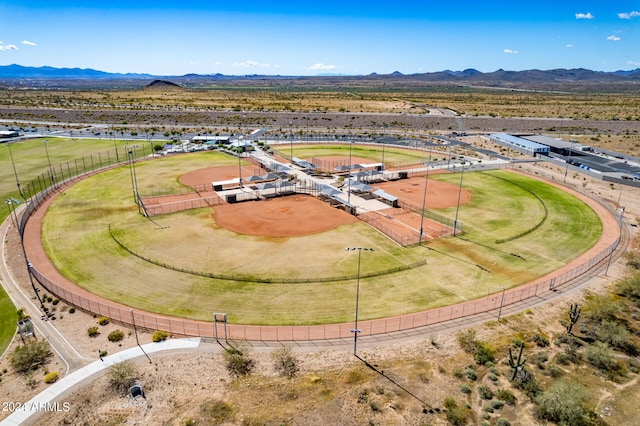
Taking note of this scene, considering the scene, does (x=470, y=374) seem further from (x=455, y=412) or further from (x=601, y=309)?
(x=601, y=309)

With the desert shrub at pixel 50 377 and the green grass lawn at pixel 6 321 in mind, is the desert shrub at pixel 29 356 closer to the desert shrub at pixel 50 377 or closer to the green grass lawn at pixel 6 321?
the desert shrub at pixel 50 377

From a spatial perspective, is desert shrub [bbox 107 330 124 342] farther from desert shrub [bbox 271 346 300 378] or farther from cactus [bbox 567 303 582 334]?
cactus [bbox 567 303 582 334]

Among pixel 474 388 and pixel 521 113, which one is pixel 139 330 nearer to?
pixel 474 388

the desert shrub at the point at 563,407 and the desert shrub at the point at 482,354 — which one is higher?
the desert shrub at the point at 563,407

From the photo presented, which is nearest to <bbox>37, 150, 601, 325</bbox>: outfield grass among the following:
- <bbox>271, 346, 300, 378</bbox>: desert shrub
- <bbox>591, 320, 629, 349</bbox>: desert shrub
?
<bbox>271, 346, 300, 378</bbox>: desert shrub

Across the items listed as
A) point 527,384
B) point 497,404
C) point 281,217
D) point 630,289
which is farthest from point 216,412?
point 630,289

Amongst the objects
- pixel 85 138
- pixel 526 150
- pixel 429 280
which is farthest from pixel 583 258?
pixel 85 138

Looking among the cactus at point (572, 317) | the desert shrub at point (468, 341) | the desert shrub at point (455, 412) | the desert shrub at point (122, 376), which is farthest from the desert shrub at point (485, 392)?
the desert shrub at point (122, 376)

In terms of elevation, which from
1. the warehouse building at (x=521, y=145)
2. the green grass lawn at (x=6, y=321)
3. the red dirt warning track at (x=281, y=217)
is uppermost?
the warehouse building at (x=521, y=145)
